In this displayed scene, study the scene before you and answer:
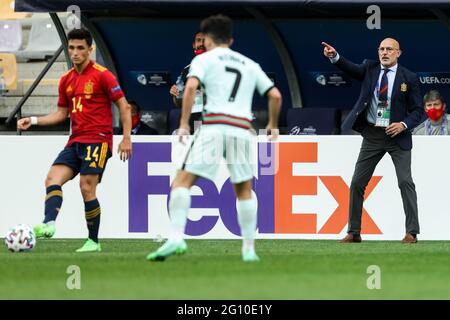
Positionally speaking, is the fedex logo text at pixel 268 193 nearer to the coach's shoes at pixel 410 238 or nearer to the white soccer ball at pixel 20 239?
the coach's shoes at pixel 410 238

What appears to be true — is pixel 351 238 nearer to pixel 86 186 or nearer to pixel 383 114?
pixel 383 114

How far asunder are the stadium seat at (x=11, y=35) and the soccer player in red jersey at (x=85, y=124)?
30.4ft

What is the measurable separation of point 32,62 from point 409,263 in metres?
12.0

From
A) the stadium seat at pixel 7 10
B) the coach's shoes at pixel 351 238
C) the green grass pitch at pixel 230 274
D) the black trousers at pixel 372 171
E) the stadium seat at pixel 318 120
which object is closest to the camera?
the green grass pitch at pixel 230 274

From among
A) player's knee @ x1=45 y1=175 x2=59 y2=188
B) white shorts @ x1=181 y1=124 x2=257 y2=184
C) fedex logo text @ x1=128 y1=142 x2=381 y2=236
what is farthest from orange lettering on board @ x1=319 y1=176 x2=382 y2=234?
white shorts @ x1=181 y1=124 x2=257 y2=184

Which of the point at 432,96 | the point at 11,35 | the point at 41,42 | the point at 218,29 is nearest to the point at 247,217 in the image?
the point at 218,29

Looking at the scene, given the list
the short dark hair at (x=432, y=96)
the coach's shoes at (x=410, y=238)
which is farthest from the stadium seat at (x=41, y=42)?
the coach's shoes at (x=410, y=238)

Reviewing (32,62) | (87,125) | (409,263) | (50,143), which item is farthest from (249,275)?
(32,62)

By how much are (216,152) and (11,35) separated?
1227 centimetres

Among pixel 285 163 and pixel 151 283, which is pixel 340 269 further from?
pixel 285 163

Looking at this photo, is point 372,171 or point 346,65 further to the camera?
point 372,171

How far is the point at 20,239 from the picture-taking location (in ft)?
44.9

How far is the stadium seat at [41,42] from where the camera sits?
22.7 m

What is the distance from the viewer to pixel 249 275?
418 inches
